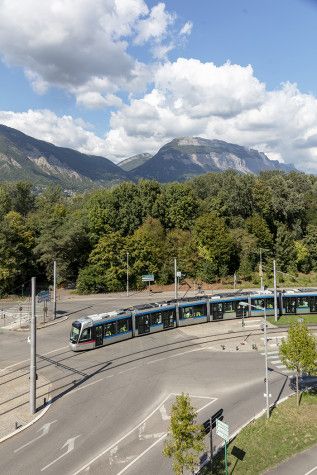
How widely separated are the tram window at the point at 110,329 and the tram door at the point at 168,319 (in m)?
7.00

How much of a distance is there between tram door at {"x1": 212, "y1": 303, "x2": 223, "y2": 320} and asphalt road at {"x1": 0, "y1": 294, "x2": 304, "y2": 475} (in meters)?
5.33

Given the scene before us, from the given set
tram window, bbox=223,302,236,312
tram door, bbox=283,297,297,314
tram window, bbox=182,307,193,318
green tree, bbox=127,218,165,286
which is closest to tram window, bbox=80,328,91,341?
tram window, bbox=182,307,193,318

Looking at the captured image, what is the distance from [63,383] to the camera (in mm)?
31734

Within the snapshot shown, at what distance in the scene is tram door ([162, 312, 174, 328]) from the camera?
1826 inches

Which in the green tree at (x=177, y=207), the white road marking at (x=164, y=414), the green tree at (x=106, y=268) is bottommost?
the white road marking at (x=164, y=414)

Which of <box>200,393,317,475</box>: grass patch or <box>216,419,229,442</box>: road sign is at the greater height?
<box>216,419,229,442</box>: road sign

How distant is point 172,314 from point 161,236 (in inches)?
1276

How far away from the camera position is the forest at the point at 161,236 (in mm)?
71312

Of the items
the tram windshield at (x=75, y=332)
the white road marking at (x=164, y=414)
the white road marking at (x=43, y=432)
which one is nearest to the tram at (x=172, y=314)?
the tram windshield at (x=75, y=332)

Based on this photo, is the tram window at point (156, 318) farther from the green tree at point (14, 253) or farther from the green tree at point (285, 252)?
the green tree at point (285, 252)

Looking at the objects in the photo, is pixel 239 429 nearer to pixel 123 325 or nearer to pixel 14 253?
pixel 123 325

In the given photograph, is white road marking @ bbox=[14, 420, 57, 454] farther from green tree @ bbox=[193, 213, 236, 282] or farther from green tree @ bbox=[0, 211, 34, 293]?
green tree @ bbox=[193, 213, 236, 282]

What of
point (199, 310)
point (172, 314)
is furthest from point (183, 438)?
point (199, 310)

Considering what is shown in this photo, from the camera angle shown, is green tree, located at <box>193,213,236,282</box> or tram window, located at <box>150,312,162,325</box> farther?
green tree, located at <box>193,213,236,282</box>
